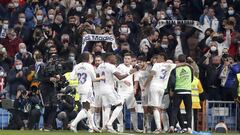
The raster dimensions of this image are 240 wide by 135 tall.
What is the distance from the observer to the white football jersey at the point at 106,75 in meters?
27.4

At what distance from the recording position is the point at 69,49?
32.2 metres

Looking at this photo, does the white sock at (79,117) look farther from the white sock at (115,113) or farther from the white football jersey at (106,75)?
the white football jersey at (106,75)

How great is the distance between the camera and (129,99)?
94.1 ft

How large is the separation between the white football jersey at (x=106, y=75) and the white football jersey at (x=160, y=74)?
45.5 inches

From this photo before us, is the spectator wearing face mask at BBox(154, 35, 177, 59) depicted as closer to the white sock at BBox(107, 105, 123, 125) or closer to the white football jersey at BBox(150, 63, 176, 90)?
the white football jersey at BBox(150, 63, 176, 90)

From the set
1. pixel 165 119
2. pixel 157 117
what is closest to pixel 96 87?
pixel 157 117

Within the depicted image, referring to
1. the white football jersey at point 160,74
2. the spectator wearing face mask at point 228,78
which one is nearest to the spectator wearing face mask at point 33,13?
the spectator wearing face mask at point 228,78

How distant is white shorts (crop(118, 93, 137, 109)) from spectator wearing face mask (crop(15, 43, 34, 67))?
436 cm

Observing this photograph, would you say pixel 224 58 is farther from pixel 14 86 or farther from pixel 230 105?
pixel 14 86

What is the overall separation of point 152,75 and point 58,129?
3483 millimetres

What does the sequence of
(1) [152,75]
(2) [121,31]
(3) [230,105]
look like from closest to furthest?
(1) [152,75] → (3) [230,105] → (2) [121,31]

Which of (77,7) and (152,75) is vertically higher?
(77,7)

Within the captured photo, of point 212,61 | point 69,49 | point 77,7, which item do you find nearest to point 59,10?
point 77,7

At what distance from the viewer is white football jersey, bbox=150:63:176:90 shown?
27656 millimetres
